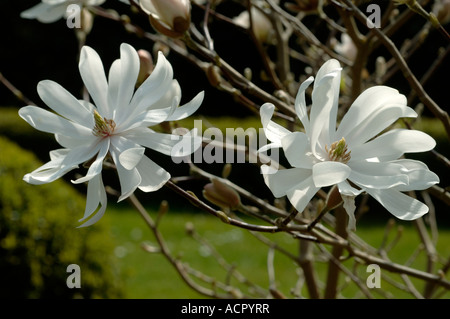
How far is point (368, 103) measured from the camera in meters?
0.82

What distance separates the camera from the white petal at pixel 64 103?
91 centimetres

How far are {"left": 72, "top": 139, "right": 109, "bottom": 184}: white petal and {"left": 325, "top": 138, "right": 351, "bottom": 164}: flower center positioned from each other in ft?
1.05

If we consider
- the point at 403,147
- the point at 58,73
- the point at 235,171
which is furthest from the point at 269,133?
the point at 58,73

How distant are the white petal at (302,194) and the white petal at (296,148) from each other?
0.08ft

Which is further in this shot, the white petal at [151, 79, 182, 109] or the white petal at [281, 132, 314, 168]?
the white petal at [151, 79, 182, 109]

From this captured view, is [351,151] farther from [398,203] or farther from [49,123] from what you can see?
[49,123]

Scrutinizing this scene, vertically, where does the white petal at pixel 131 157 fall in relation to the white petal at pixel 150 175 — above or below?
above

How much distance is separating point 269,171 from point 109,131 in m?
0.27

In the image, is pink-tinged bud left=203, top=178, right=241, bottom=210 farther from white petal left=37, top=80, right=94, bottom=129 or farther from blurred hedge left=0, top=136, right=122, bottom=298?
blurred hedge left=0, top=136, right=122, bottom=298

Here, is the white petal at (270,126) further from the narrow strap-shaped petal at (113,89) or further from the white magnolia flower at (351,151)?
the narrow strap-shaped petal at (113,89)

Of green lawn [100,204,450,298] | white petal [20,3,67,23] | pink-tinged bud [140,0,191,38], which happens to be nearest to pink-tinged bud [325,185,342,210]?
pink-tinged bud [140,0,191,38]

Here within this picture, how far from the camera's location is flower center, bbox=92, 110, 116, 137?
88 cm

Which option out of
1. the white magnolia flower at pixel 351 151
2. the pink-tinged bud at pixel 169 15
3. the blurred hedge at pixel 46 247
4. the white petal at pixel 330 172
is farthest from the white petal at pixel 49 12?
the blurred hedge at pixel 46 247

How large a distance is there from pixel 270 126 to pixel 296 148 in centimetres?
6
